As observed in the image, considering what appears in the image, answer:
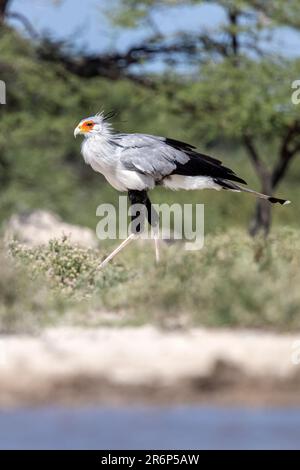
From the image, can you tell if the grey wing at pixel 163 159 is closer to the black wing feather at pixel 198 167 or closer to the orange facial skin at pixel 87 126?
the black wing feather at pixel 198 167

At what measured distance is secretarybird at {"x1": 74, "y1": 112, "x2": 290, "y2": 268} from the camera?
490 inches

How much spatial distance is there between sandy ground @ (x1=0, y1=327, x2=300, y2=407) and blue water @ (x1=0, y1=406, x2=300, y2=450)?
14 cm

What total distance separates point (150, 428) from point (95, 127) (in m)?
5.95

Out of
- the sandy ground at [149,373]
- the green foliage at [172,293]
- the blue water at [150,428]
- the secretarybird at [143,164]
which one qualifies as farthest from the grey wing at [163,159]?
the blue water at [150,428]

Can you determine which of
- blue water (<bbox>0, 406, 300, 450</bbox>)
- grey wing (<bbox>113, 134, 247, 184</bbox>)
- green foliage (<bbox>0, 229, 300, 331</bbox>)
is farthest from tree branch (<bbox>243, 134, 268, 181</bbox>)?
blue water (<bbox>0, 406, 300, 450</bbox>)

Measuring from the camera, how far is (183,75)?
82.8 ft

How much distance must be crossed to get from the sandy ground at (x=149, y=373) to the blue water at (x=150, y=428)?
143 mm

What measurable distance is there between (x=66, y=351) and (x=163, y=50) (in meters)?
17.9

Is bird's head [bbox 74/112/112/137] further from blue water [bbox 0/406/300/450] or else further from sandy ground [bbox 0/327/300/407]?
blue water [bbox 0/406/300/450]

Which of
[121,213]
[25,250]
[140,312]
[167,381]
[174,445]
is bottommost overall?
[174,445]

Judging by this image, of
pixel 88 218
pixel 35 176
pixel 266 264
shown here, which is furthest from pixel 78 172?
pixel 266 264

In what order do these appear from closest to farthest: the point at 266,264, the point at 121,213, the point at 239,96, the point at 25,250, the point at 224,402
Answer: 1. the point at 224,402
2. the point at 266,264
3. the point at 25,250
4. the point at 239,96
5. the point at 121,213

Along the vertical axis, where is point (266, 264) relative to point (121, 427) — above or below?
above

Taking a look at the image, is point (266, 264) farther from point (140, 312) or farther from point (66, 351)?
point (66, 351)
